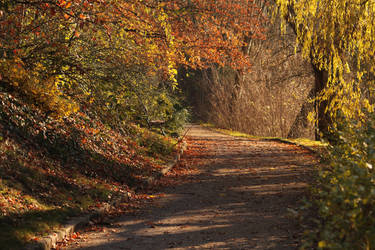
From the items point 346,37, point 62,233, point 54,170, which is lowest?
point 62,233

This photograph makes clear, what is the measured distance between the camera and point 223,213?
25.3 feet

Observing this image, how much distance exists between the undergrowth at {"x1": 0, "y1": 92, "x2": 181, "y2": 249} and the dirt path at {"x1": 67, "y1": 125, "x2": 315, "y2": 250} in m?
0.75

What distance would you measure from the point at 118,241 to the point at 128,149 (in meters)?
6.47

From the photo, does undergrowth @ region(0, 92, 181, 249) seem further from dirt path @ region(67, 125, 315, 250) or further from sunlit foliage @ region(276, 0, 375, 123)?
sunlit foliage @ region(276, 0, 375, 123)

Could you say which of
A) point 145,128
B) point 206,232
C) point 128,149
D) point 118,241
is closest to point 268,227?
point 206,232

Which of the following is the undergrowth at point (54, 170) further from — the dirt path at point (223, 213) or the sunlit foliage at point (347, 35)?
the sunlit foliage at point (347, 35)

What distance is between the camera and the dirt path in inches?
240

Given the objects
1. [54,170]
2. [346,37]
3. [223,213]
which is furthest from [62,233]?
[346,37]

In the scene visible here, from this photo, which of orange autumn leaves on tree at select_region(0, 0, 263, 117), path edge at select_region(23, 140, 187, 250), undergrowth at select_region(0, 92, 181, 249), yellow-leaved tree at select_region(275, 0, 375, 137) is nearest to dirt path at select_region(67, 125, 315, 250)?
path edge at select_region(23, 140, 187, 250)

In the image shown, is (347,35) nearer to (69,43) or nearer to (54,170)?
(69,43)

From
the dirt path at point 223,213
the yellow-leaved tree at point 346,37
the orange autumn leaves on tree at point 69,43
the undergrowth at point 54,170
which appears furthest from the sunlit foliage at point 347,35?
the undergrowth at point 54,170

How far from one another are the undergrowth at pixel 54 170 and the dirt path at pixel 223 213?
2.47 ft

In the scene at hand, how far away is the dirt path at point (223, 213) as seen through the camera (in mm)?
6102

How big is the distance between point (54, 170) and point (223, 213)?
330cm
